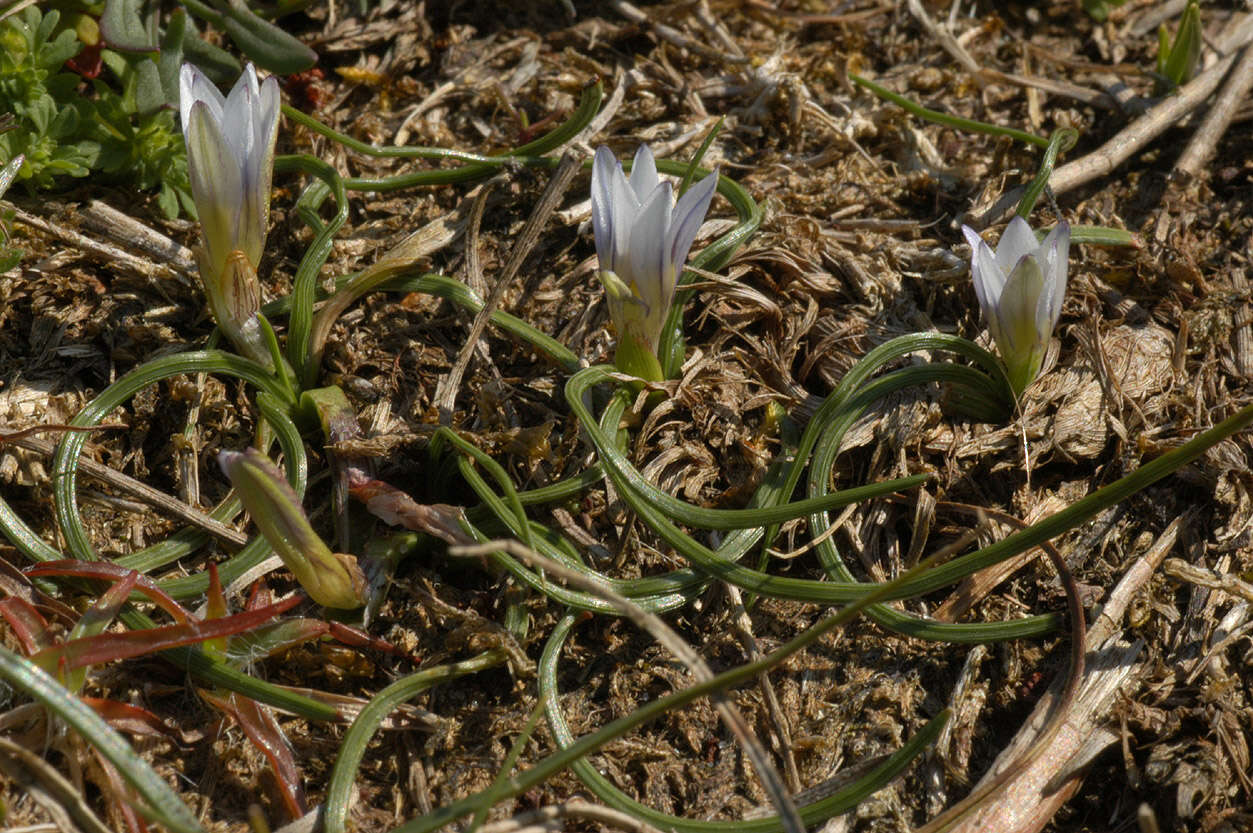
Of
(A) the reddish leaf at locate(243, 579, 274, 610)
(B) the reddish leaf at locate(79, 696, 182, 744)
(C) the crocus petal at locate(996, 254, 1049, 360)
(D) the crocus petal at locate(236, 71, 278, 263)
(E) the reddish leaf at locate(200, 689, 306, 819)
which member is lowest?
(E) the reddish leaf at locate(200, 689, 306, 819)

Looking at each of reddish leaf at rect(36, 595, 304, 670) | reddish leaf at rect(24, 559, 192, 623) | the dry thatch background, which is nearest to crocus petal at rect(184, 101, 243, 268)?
the dry thatch background

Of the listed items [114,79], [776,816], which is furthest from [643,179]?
[114,79]

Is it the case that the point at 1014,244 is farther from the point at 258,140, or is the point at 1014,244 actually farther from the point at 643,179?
the point at 258,140

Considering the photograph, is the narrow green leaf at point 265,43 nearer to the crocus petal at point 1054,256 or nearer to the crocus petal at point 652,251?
the crocus petal at point 652,251

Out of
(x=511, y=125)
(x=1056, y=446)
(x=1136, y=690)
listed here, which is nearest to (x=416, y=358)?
(x=511, y=125)

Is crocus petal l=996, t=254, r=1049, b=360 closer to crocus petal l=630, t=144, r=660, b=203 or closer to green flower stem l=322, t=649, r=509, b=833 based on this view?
crocus petal l=630, t=144, r=660, b=203

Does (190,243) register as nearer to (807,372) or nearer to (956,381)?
(807,372)

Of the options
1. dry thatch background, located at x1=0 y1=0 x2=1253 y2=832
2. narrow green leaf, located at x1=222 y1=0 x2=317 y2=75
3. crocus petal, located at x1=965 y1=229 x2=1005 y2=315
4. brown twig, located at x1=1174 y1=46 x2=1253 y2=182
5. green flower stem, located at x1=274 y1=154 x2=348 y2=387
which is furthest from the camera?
brown twig, located at x1=1174 y1=46 x2=1253 y2=182
